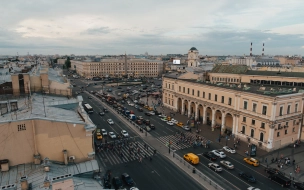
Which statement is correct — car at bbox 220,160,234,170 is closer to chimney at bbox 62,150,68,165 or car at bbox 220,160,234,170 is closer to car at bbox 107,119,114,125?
chimney at bbox 62,150,68,165

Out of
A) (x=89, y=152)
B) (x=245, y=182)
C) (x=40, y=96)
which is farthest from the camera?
(x=245, y=182)

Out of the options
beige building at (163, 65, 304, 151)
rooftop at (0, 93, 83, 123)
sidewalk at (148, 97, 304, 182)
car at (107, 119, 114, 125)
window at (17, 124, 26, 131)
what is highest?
rooftop at (0, 93, 83, 123)

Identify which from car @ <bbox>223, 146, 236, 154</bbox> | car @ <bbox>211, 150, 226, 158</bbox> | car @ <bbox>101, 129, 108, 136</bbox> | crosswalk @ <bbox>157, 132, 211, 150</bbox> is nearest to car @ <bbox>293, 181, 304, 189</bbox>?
car @ <bbox>211, 150, 226, 158</bbox>

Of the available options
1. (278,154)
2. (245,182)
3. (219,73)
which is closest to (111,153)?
(245,182)

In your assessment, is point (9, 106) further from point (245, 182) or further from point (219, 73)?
point (219, 73)

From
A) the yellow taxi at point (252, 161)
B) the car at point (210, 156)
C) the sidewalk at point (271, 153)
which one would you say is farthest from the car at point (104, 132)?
the yellow taxi at point (252, 161)

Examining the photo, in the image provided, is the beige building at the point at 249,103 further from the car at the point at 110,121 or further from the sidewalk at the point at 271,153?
the car at the point at 110,121
